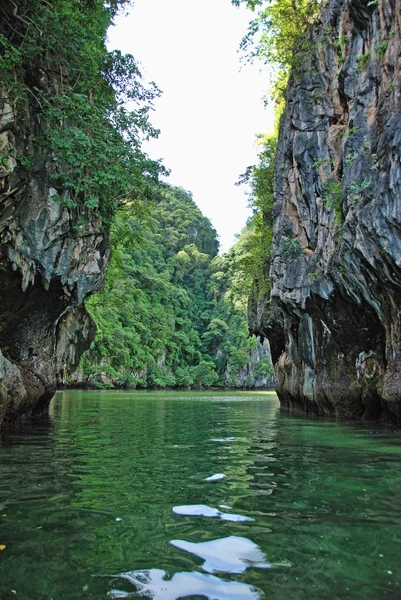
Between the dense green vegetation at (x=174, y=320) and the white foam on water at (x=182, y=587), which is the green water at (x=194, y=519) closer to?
the white foam on water at (x=182, y=587)

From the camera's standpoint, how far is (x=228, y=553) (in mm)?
2924

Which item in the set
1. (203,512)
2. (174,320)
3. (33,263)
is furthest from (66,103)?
(174,320)

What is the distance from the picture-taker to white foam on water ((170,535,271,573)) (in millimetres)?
2725

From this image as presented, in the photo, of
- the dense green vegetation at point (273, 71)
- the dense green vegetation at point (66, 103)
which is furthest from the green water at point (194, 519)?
the dense green vegetation at point (273, 71)

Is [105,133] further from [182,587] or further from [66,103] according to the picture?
[182,587]

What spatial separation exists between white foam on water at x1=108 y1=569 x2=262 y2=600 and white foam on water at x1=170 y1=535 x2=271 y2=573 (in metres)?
0.15

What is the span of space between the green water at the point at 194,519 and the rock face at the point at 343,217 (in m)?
4.84

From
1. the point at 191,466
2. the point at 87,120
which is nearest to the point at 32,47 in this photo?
the point at 87,120

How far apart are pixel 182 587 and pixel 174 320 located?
233 ft

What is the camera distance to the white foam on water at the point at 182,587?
2.37 m

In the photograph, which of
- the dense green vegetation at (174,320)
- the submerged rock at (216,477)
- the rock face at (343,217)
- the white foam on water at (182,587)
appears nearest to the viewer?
the white foam on water at (182,587)

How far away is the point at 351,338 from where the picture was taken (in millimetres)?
14367

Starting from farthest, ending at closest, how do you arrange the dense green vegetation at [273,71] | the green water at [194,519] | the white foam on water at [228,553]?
1. the dense green vegetation at [273,71]
2. the white foam on water at [228,553]
3. the green water at [194,519]

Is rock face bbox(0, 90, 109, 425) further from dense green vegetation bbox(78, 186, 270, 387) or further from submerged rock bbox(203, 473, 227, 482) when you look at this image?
dense green vegetation bbox(78, 186, 270, 387)
